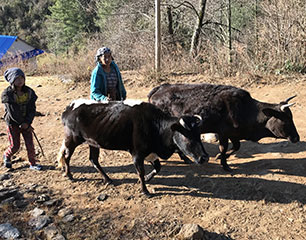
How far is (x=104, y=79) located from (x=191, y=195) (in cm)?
246

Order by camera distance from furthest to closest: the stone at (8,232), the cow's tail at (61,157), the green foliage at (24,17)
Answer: the green foliage at (24,17)
the cow's tail at (61,157)
the stone at (8,232)

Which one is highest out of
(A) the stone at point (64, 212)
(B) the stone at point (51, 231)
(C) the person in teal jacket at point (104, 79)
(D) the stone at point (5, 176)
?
(C) the person in teal jacket at point (104, 79)

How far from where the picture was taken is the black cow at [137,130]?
4.01 meters

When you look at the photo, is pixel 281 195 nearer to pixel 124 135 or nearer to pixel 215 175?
pixel 215 175

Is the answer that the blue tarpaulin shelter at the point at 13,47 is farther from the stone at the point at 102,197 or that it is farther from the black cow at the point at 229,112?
the stone at the point at 102,197

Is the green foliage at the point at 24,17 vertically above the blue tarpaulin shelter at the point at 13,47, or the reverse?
the green foliage at the point at 24,17

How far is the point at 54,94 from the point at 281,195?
9.27 meters

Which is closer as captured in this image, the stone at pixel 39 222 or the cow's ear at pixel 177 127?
the stone at pixel 39 222

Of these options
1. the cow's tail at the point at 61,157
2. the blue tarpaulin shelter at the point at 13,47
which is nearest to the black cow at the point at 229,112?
the cow's tail at the point at 61,157

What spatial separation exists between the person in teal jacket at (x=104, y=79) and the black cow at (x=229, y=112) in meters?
0.90

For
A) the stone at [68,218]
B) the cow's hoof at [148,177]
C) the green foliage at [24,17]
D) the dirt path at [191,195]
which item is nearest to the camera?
the dirt path at [191,195]

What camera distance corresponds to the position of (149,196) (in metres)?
4.34

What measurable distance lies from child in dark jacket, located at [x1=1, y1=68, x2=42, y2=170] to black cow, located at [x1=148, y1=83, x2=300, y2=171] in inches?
92.2

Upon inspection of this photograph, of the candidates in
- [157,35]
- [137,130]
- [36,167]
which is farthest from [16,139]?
[157,35]
